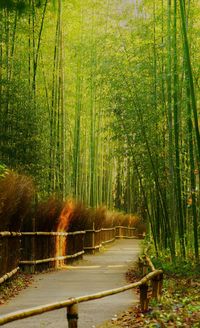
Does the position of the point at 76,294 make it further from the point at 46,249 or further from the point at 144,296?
the point at 46,249

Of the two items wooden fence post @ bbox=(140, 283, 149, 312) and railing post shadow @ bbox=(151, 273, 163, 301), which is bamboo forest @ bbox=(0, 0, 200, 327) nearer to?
railing post shadow @ bbox=(151, 273, 163, 301)

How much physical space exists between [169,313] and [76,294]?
2.34 metres

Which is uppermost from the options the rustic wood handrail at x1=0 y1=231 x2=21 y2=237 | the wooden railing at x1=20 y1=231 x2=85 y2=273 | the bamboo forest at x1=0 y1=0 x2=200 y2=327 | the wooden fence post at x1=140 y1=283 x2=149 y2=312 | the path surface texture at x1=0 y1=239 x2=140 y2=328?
the bamboo forest at x1=0 y1=0 x2=200 y2=327

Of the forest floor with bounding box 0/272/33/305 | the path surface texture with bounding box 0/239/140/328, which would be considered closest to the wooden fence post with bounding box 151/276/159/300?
the path surface texture with bounding box 0/239/140/328

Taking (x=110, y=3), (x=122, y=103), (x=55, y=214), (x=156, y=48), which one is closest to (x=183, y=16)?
(x=156, y=48)

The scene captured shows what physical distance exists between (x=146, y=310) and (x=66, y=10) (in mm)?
10699

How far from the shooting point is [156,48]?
11.7 metres

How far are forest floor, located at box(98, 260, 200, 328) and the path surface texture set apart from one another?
0.63 ft

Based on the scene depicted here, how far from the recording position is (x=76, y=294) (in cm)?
808

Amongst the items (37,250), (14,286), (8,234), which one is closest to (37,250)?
(37,250)

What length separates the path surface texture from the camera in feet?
19.7

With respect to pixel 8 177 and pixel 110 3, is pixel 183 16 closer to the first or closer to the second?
pixel 8 177

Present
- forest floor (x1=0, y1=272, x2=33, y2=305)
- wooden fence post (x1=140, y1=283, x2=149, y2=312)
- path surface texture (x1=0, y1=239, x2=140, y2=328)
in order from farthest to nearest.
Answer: forest floor (x1=0, y1=272, x2=33, y2=305)
wooden fence post (x1=140, y1=283, x2=149, y2=312)
path surface texture (x1=0, y1=239, x2=140, y2=328)

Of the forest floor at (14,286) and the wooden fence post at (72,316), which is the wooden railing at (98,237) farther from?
the wooden fence post at (72,316)
